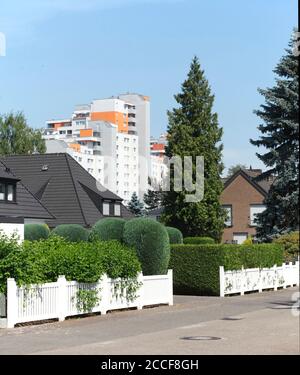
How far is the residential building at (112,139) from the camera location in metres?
130

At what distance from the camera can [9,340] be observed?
42.8 ft

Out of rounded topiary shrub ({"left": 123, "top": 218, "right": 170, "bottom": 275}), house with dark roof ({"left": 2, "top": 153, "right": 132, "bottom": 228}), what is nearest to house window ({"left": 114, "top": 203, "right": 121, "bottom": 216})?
house with dark roof ({"left": 2, "top": 153, "right": 132, "bottom": 228})

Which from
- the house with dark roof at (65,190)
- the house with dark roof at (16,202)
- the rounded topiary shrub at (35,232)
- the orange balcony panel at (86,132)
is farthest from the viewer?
the orange balcony panel at (86,132)

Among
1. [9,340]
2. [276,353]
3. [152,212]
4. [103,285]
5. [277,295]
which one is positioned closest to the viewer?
[276,353]

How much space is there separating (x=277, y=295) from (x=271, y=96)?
2363 cm

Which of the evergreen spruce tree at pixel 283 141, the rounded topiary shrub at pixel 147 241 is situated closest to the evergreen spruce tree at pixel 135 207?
the rounded topiary shrub at pixel 147 241

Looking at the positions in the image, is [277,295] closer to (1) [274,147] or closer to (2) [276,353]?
(2) [276,353]

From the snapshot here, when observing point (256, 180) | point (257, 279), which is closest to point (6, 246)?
point (256, 180)

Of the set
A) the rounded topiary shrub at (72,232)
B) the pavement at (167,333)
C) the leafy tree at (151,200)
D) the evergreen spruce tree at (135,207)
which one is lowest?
the pavement at (167,333)

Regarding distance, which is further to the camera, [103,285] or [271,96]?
[103,285]

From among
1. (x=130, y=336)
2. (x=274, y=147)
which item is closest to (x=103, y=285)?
(x=130, y=336)

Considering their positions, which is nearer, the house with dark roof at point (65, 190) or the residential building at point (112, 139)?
the house with dark roof at point (65, 190)

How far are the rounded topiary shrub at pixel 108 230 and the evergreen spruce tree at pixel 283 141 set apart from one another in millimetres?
16615

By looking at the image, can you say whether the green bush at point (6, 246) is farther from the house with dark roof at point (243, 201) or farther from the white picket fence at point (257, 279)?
the white picket fence at point (257, 279)
